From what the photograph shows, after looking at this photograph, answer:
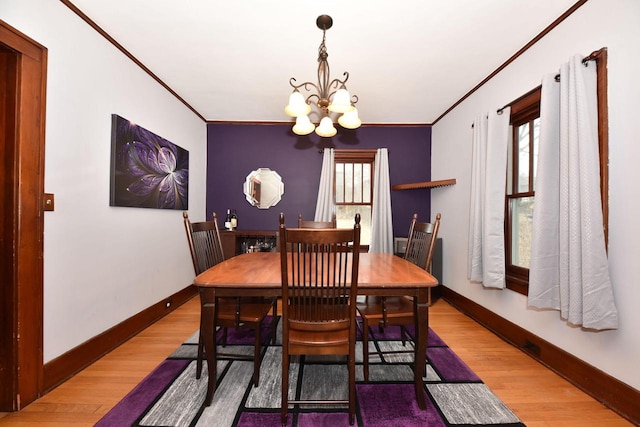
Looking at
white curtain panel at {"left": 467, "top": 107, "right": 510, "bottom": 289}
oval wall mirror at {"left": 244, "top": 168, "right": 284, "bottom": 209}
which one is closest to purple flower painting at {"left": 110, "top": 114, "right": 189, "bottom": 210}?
oval wall mirror at {"left": 244, "top": 168, "right": 284, "bottom": 209}

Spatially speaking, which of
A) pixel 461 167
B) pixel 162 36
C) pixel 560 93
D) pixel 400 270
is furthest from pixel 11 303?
pixel 461 167

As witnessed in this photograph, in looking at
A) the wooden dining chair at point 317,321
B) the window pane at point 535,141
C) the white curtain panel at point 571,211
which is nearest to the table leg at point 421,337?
the wooden dining chair at point 317,321

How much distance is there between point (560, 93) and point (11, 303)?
3.67 m

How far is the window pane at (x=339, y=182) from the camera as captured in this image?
179 inches

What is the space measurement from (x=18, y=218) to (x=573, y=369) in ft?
11.8

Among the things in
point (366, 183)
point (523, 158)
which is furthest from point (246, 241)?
point (523, 158)

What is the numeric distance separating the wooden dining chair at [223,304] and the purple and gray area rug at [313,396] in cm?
14

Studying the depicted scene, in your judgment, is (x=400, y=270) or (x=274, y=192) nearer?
(x=400, y=270)

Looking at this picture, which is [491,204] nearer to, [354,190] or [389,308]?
[389,308]

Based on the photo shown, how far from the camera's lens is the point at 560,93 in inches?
77.2

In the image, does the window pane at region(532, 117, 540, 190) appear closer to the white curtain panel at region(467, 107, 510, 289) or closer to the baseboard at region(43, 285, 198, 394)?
the white curtain panel at region(467, 107, 510, 289)

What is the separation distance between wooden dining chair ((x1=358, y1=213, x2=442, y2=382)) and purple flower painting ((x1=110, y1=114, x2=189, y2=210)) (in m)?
2.26

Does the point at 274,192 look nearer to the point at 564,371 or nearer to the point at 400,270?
the point at 400,270

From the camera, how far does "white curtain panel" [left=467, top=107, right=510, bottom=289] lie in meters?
2.61
